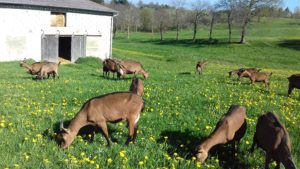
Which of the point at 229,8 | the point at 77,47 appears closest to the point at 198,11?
the point at 229,8

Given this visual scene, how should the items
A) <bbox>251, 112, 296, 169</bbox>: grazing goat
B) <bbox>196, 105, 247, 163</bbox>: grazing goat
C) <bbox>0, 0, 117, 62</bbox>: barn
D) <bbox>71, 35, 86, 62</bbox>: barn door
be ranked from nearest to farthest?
<bbox>251, 112, 296, 169</bbox>: grazing goat < <bbox>196, 105, 247, 163</bbox>: grazing goat < <bbox>0, 0, 117, 62</bbox>: barn < <bbox>71, 35, 86, 62</bbox>: barn door

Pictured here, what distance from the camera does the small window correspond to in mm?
36688

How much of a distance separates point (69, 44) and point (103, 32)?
138 inches

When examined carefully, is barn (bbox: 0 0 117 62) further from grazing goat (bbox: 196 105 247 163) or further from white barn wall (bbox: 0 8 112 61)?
grazing goat (bbox: 196 105 247 163)

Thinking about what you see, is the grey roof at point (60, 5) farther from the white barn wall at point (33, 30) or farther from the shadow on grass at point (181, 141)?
the shadow on grass at point (181, 141)

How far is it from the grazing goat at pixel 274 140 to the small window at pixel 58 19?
99.9ft

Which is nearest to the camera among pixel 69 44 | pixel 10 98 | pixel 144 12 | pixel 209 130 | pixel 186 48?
pixel 209 130

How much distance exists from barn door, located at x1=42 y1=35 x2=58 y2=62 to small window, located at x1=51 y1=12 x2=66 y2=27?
1.27 m

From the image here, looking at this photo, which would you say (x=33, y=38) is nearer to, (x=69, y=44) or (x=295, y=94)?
(x=69, y=44)

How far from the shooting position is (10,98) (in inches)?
531

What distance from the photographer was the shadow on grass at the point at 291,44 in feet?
201

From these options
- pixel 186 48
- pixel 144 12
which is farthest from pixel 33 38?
pixel 144 12

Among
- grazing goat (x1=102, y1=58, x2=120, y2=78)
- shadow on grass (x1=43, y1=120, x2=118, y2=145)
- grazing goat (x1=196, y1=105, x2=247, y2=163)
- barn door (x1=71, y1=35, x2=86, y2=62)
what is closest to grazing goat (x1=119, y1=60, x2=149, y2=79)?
grazing goat (x1=102, y1=58, x2=120, y2=78)

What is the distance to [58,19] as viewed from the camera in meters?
37.1
